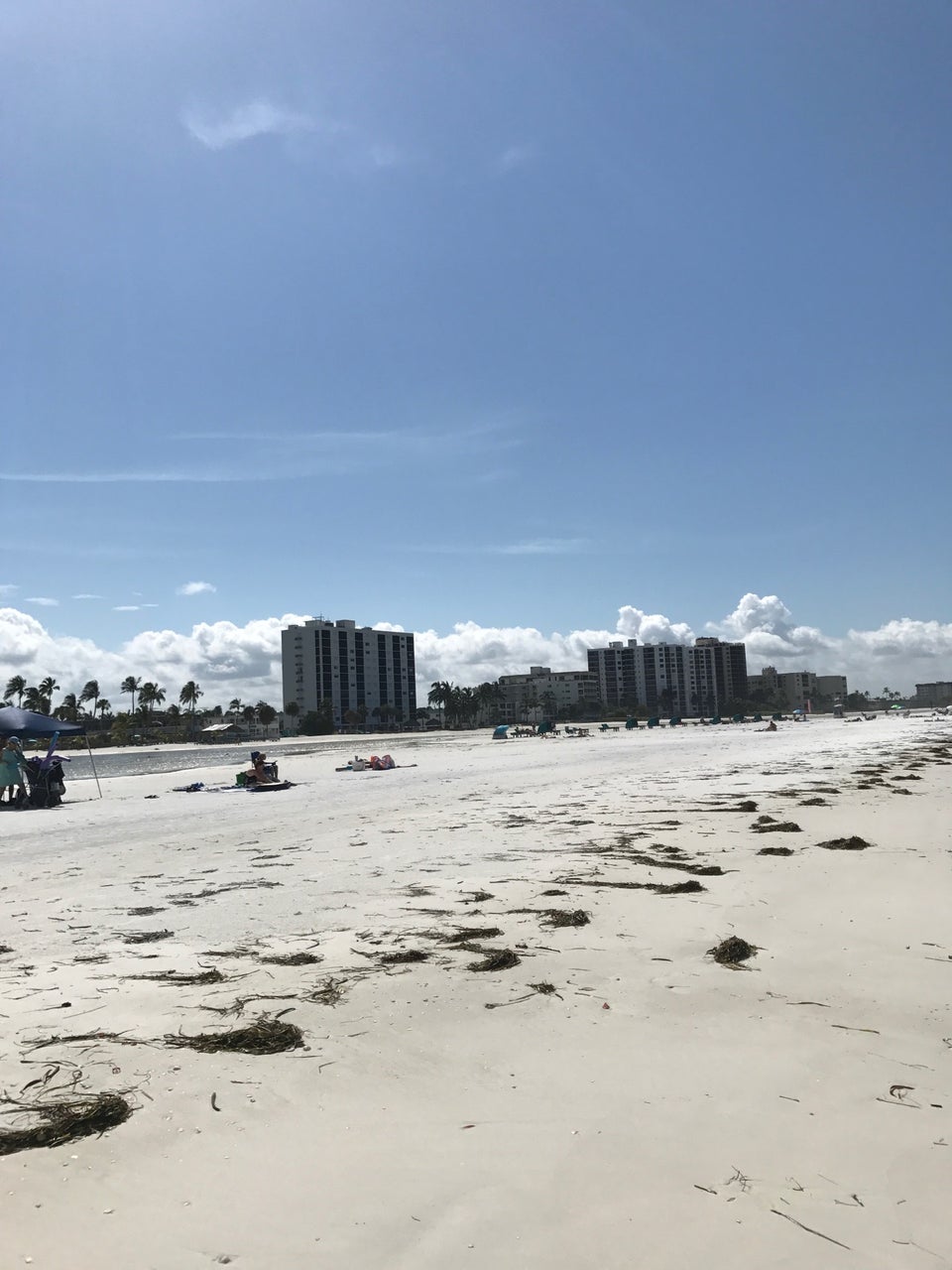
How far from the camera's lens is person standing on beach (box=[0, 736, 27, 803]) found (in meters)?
23.1

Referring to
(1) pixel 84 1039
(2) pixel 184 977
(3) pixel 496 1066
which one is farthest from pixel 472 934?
(1) pixel 84 1039

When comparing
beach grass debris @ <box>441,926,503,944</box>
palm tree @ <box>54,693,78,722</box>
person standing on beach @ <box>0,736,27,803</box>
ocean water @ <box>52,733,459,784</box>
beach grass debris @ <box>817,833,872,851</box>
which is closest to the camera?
beach grass debris @ <box>441,926,503,944</box>

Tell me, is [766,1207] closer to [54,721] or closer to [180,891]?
[180,891]

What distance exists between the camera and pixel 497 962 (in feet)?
19.9

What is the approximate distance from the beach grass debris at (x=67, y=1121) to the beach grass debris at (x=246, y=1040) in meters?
0.64

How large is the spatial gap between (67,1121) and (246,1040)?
1097 millimetres

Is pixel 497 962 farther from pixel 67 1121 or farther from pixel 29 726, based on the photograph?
pixel 29 726

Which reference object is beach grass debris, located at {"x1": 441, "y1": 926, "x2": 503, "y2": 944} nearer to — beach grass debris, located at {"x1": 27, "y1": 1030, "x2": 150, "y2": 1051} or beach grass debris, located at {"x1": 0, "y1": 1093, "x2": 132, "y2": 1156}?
beach grass debris, located at {"x1": 27, "y1": 1030, "x2": 150, "y2": 1051}

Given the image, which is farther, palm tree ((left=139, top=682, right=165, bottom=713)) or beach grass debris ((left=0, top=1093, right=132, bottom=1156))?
palm tree ((left=139, top=682, right=165, bottom=713))

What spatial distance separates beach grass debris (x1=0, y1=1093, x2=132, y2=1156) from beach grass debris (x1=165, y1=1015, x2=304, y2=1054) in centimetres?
64

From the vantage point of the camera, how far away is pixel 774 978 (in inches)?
223

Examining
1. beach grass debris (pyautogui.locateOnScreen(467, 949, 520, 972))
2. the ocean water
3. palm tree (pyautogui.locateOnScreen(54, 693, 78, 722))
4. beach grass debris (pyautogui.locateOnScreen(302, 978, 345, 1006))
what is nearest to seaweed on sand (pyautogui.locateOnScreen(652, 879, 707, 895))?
beach grass debris (pyautogui.locateOnScreen(467, 949, 520, 972))

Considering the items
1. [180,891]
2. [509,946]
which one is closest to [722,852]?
[509,946]

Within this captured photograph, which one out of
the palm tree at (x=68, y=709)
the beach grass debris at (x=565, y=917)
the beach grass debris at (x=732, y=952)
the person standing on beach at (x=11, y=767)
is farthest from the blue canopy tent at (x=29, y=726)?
the palm tree at (x=68, y=709)
